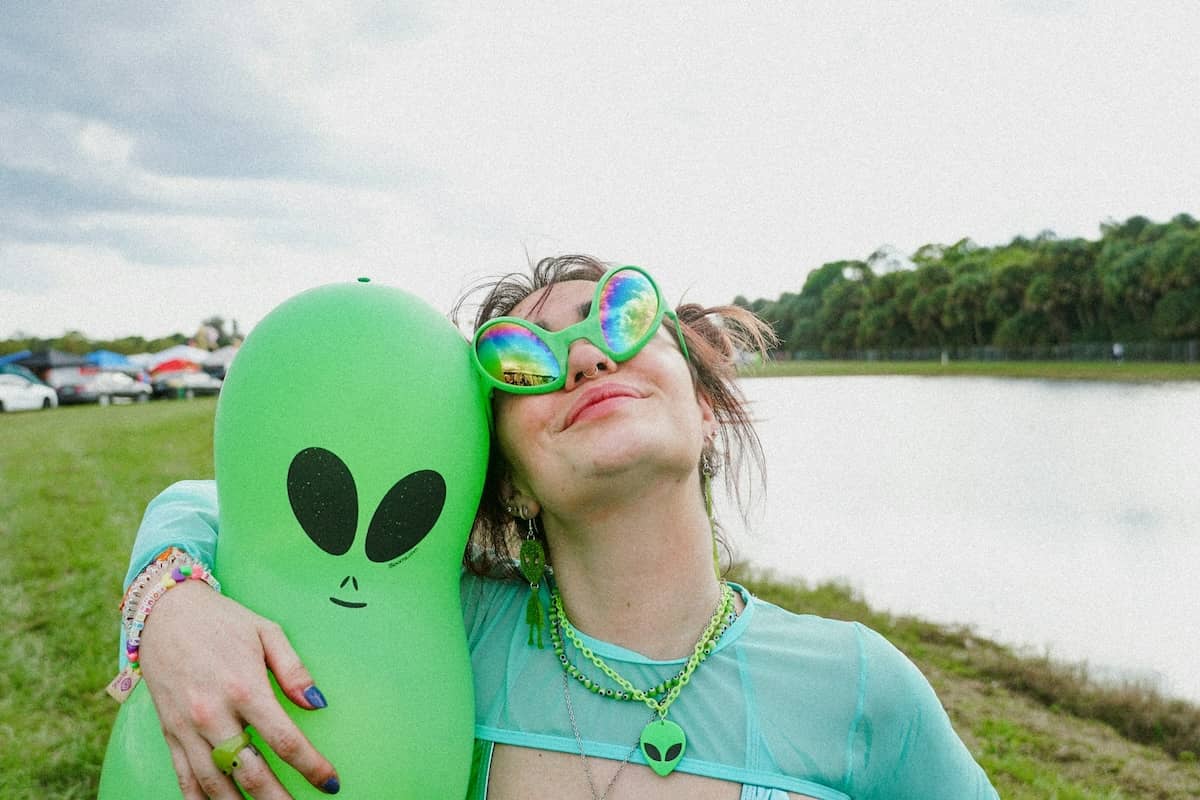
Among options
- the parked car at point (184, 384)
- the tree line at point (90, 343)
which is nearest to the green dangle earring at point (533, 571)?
the parked car at point (184, 384)

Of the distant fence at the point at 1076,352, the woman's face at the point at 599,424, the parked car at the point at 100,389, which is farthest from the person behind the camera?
the distant fence at the point at 1076,352

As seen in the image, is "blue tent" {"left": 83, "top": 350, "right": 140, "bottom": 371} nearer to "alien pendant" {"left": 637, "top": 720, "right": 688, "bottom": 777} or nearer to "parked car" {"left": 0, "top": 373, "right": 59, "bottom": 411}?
"parked car" {"left": 0, "top": 373, "right": 59, "bottom": 411}

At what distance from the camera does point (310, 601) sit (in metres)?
1.52

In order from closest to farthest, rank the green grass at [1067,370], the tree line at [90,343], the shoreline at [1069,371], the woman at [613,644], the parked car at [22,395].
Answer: the woman at [613,644]
the parked car at [22,395]
the shoreline at [1069,371]
the green grass at [1067,370]
the tree line at [90,343]

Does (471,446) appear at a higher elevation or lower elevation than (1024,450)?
higher

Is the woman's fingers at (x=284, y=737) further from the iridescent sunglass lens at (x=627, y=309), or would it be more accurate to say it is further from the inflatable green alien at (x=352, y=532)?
the iridescent sunglass lens at (x=627, y=309)

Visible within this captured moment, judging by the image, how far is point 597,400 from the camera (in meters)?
1.81

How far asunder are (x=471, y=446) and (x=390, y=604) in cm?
34

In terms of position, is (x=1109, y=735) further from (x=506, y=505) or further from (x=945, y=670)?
(x=506, y=505)

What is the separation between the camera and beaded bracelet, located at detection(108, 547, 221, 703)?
1492mm

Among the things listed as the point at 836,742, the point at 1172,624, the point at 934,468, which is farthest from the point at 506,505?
the point at 934,468

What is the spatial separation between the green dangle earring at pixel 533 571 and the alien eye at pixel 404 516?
0.38 m

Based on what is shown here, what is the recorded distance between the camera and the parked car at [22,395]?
26469mm

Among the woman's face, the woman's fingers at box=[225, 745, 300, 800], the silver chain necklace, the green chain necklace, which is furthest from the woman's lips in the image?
the woman's fingers at box=[225, 745, 300, 800]
